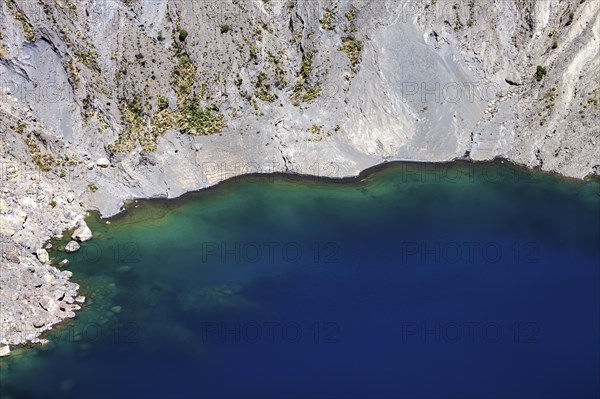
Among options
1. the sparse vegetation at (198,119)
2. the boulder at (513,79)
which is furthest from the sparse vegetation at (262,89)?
the boulder at (513,79)

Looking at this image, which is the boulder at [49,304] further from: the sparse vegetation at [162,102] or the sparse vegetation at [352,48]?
the sparse vegetation at [352,48]

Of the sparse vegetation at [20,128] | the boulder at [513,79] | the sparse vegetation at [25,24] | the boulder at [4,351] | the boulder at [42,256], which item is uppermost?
the sparse vegetation at [25,24]

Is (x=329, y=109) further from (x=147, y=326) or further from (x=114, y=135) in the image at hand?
(x=147, y=326)

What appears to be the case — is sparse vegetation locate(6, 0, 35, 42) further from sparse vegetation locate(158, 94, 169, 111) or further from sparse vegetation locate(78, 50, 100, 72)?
sparse vegetation locate(158, 94, 169, 111)

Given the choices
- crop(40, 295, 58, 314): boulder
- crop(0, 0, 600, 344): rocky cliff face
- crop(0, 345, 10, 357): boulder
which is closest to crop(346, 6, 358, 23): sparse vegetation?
crop(0, 0, 600, 344): rocky cliff face

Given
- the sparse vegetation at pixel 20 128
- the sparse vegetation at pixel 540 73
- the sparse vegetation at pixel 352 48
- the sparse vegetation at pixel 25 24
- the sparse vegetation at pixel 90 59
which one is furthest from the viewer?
the sparse vegetation at pixel 540 73

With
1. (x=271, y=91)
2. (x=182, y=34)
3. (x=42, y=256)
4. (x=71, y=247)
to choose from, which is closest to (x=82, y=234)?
(x=71, y=247)
